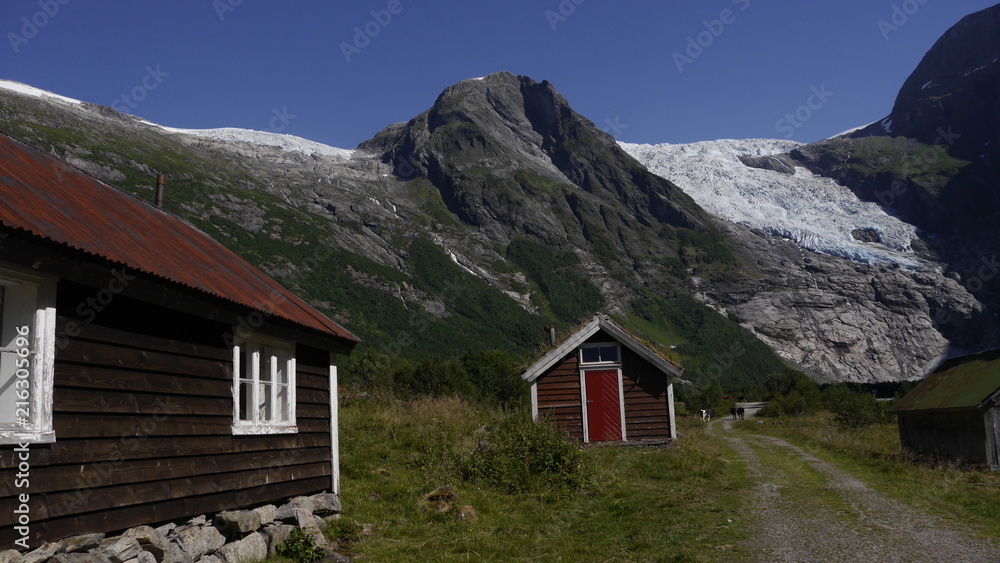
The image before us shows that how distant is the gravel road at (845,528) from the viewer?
9.86 metres

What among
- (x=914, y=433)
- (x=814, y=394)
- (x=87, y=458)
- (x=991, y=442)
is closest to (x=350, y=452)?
(x=87, y=458)

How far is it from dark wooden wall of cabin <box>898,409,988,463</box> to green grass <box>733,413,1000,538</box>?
0.59 meters

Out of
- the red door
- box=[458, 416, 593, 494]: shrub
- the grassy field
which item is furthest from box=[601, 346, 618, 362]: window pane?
box=[458, 416, 593, 494]: shrub

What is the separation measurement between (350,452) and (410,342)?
415 feet

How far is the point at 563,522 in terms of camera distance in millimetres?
12797

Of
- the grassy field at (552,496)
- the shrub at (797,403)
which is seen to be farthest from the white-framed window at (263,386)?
the shrub at (797,403)

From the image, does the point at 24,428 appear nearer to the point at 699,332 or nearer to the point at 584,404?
the point at 584,404

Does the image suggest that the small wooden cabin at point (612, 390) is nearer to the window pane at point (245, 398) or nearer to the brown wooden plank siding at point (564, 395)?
the brown wooden plank siding at point (564, 395)

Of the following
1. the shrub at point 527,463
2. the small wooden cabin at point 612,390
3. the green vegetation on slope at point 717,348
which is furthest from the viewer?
the green vegetation on slope at point 717,348

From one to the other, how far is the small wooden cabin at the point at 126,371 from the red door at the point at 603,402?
15.2 m

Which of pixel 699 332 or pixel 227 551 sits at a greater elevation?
pixel 699 332

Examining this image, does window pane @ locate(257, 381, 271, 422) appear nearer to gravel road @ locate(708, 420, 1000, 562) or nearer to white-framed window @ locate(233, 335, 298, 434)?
white-framed window @ locate(233, 335, 298, 434)

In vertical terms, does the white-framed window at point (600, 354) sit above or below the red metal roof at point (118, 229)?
below

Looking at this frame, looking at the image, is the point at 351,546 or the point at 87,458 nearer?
the point at 87,458
